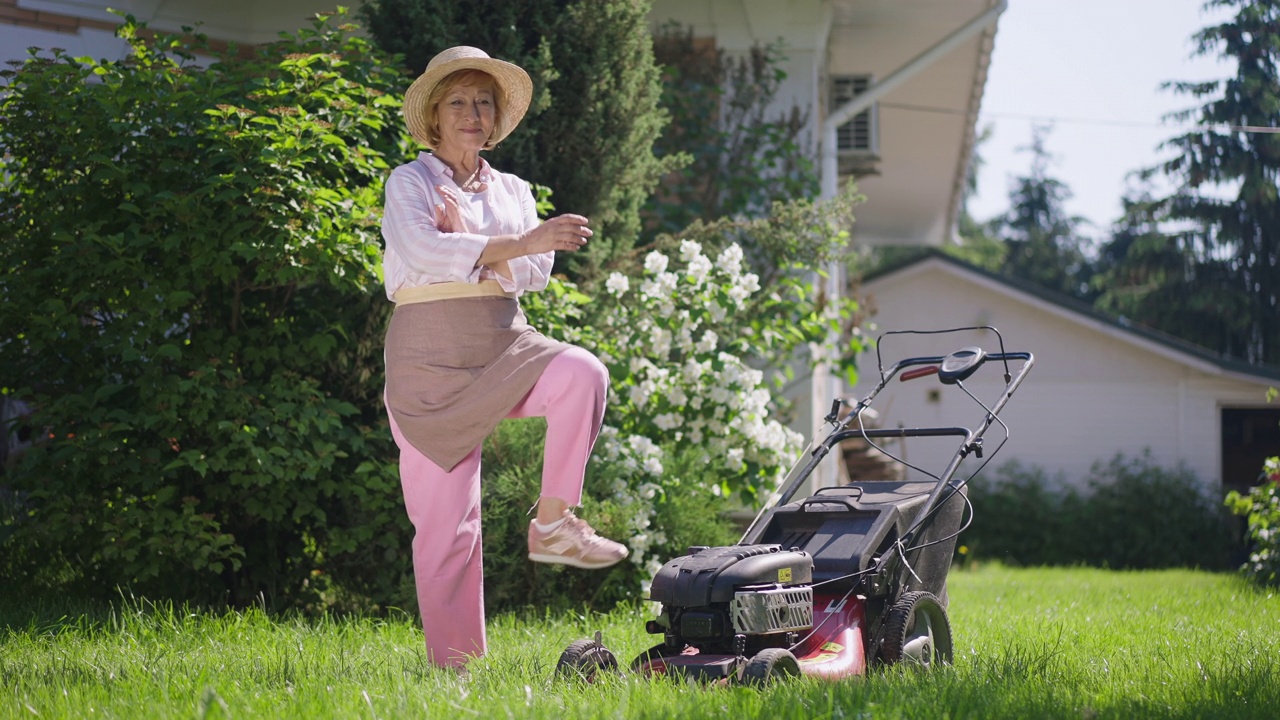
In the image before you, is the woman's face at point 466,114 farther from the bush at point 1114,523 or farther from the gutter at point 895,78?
the bush at point 1114,523

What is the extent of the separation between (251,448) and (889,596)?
2.80 meters

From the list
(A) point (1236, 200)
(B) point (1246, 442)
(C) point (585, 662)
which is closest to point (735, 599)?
(C) point (585, 662)

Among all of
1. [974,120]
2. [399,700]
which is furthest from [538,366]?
[974,120]

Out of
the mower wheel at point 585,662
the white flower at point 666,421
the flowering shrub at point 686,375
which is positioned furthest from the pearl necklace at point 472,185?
the white flower at point 666,421

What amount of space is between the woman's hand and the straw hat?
1.99 ft

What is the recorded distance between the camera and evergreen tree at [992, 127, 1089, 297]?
43.8 m

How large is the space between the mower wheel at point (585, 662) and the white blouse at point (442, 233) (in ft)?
3.67

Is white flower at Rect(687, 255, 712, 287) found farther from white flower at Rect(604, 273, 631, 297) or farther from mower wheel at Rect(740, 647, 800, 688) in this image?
mower wheel at Rect(740, 647, 800, 688)

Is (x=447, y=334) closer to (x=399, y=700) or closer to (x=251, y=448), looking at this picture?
(x=399, y=700)

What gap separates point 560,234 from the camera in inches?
149

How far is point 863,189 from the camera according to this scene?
18.3 m

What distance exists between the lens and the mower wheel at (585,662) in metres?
3.88

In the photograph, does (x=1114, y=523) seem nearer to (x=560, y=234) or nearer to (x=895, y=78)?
(x=895, y=78)

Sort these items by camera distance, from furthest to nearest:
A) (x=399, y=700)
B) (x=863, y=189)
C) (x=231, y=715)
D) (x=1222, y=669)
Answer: (x=863, y=189)
(x=1222, y=669)
(x=399, y=700)
(x=231, y=715)
